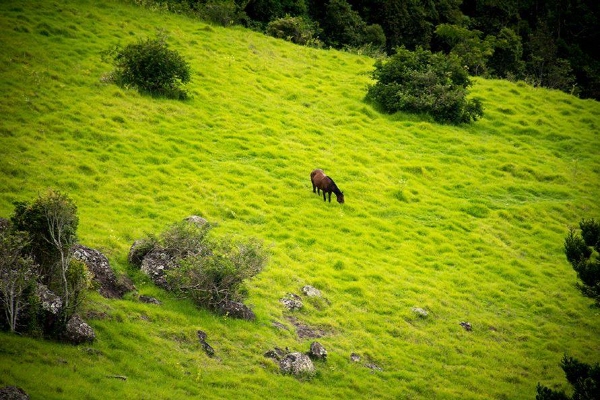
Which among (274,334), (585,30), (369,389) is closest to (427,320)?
(369,389)

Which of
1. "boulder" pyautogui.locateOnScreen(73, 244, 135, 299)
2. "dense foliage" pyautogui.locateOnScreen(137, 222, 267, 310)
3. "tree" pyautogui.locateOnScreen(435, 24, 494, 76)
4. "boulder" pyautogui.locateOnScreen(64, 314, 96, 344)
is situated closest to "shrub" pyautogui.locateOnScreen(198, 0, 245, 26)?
"tree" pyautogui.locateOnScreen(435, 24, 494, 76)

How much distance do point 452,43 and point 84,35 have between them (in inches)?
1722

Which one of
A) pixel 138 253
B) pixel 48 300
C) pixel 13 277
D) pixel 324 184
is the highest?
pixel 324 184

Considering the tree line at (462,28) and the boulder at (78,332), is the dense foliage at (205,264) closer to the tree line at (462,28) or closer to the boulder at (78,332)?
the boulder at (78,332)

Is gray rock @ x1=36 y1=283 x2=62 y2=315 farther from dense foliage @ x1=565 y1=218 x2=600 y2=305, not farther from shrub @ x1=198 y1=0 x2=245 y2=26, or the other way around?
shrub @ x1=198 y1=0 x2=245 y2=26

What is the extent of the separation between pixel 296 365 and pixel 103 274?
6.84m

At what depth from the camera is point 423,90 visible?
4122 centimetres

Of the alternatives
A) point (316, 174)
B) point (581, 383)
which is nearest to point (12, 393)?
point (581, 383)

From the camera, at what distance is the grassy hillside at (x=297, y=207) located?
1641cm

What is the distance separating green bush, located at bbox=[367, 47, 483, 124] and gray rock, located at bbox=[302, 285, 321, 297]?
23.3m

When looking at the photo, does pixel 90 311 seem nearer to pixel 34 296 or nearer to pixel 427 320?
pixel 34 296

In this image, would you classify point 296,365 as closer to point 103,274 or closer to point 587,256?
point 103,274

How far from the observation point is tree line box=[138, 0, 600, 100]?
5325cm

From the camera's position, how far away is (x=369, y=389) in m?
17.1
